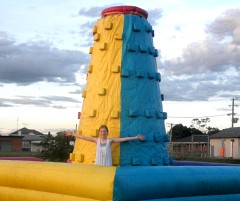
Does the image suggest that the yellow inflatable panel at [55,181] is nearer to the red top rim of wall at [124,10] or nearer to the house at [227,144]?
the red top rim of wall at [124,10]

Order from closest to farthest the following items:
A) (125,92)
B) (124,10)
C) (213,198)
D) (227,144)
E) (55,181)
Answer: (55,181)
(213,198)
(125,92)
(124,10)
(227,144)

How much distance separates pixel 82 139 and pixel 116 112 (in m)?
0.72

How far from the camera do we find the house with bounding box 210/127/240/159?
44.4 metres

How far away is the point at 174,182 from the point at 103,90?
224 cm

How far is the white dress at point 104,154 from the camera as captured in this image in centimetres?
→ 632

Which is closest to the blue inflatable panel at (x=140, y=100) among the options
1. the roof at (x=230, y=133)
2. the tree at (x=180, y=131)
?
the roof at (x=230, y=133)

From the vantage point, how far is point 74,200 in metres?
5.29

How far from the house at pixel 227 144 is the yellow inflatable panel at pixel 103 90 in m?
37.4

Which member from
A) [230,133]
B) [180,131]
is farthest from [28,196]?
[180,131]

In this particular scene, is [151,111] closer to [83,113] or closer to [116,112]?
[116,112]

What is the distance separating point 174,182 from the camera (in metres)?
5.21

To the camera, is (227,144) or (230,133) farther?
(230,133)

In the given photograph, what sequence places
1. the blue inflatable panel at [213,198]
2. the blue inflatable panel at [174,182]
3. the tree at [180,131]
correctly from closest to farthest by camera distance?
the blue inflatable panel at [174,182] → the blue inflatable panel at [213,198] → the tree at [180,131]

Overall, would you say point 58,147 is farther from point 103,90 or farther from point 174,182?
point 174,182
